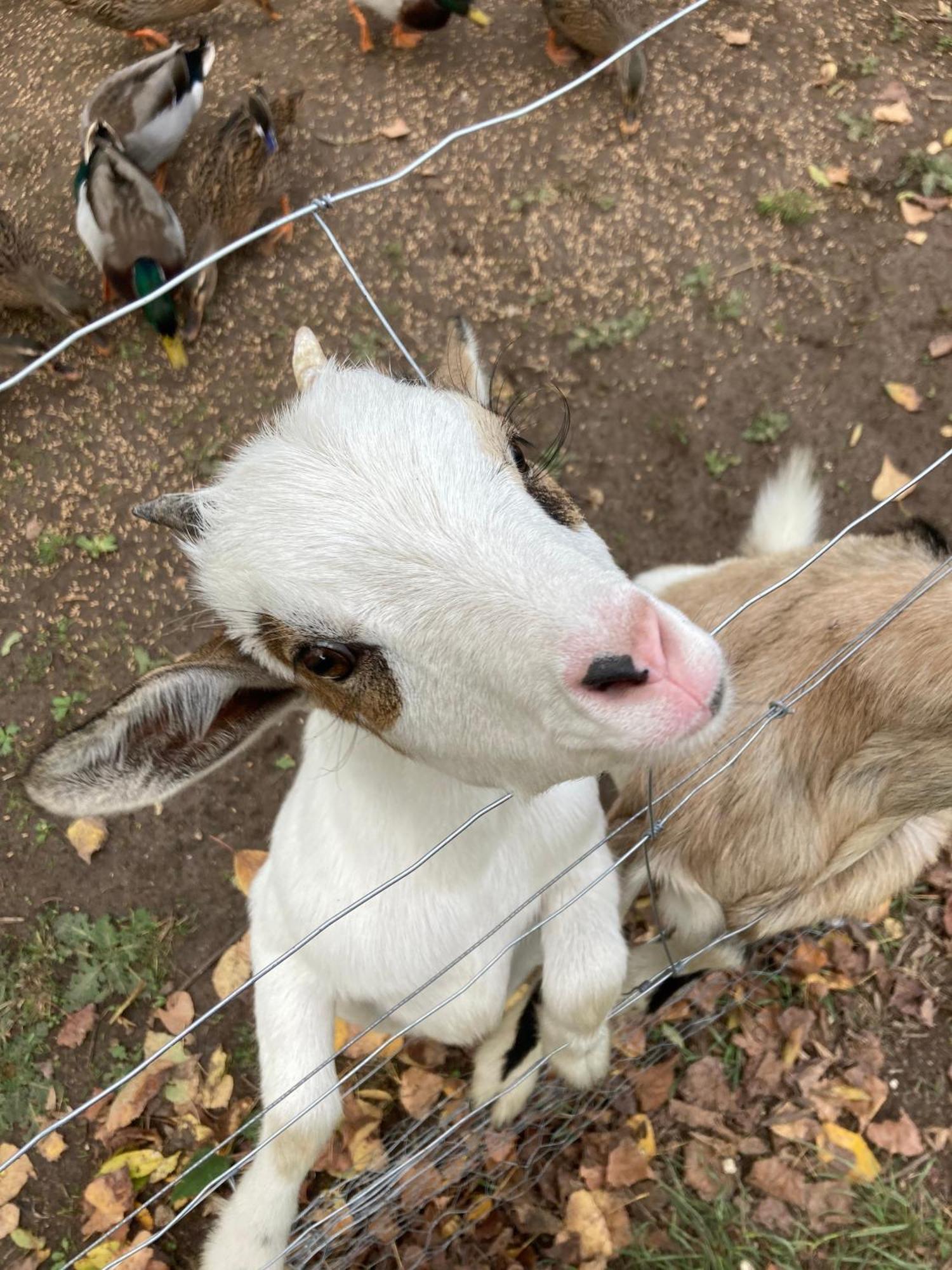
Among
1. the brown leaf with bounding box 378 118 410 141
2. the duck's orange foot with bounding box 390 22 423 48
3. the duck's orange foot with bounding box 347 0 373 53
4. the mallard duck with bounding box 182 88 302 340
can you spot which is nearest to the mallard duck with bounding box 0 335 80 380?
the mallard duck with bounding box 182 88 302 340

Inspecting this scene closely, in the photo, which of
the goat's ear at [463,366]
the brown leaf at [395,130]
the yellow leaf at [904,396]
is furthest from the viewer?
the brown leaf at [395,130]

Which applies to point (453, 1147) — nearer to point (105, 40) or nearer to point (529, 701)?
point (529, 701)

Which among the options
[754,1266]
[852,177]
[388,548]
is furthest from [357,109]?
[754,1266]

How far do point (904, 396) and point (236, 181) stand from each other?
3.61 meters

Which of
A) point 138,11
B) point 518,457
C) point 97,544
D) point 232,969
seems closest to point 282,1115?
point 232,969

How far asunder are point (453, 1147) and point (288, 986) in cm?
112

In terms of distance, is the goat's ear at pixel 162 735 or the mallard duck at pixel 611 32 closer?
the goat's ear at pixel 162 735

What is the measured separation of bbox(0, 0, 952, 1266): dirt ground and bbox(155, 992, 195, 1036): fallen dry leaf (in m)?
0.08

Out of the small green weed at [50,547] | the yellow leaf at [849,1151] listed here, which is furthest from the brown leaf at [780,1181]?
the small green weed at [50,547]

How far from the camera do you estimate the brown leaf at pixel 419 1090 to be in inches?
131

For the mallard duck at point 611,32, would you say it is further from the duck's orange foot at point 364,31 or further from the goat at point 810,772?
the goat at point 810,772

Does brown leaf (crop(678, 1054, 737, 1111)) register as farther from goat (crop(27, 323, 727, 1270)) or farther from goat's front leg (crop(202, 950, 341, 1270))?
goat's front leg (crop(202, 950, 341, 1270))

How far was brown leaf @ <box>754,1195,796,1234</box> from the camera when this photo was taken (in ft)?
10.4

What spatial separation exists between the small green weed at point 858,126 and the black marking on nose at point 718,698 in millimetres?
4407
